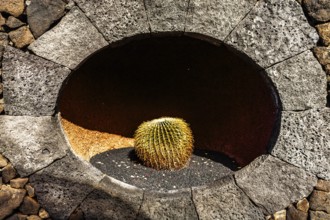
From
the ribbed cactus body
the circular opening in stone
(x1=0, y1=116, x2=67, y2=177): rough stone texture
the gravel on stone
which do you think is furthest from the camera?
the circular opening in stone

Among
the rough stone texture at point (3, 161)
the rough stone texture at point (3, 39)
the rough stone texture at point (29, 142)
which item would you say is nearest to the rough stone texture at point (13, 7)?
the rough stone texture at point (3, 39)

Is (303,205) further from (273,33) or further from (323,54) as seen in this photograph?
(273,33)

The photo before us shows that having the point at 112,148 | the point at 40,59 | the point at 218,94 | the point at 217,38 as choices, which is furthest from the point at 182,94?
the point at 40,59

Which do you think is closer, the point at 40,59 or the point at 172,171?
the point at 40,59

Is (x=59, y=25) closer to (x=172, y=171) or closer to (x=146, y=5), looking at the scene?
(x=146, y=5)

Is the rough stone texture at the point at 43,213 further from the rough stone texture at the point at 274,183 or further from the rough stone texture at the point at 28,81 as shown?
the rough stone texture at the point at 274,183

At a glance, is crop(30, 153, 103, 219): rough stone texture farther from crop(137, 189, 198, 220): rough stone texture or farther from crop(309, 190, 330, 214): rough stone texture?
crop(309, 190, 330, 214): rough stone texture

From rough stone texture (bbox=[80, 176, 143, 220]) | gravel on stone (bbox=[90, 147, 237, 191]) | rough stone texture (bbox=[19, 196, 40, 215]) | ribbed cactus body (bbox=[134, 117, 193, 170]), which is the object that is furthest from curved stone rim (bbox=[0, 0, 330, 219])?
ribbed cactus body (bbox=[134, 117, 193, 170])
